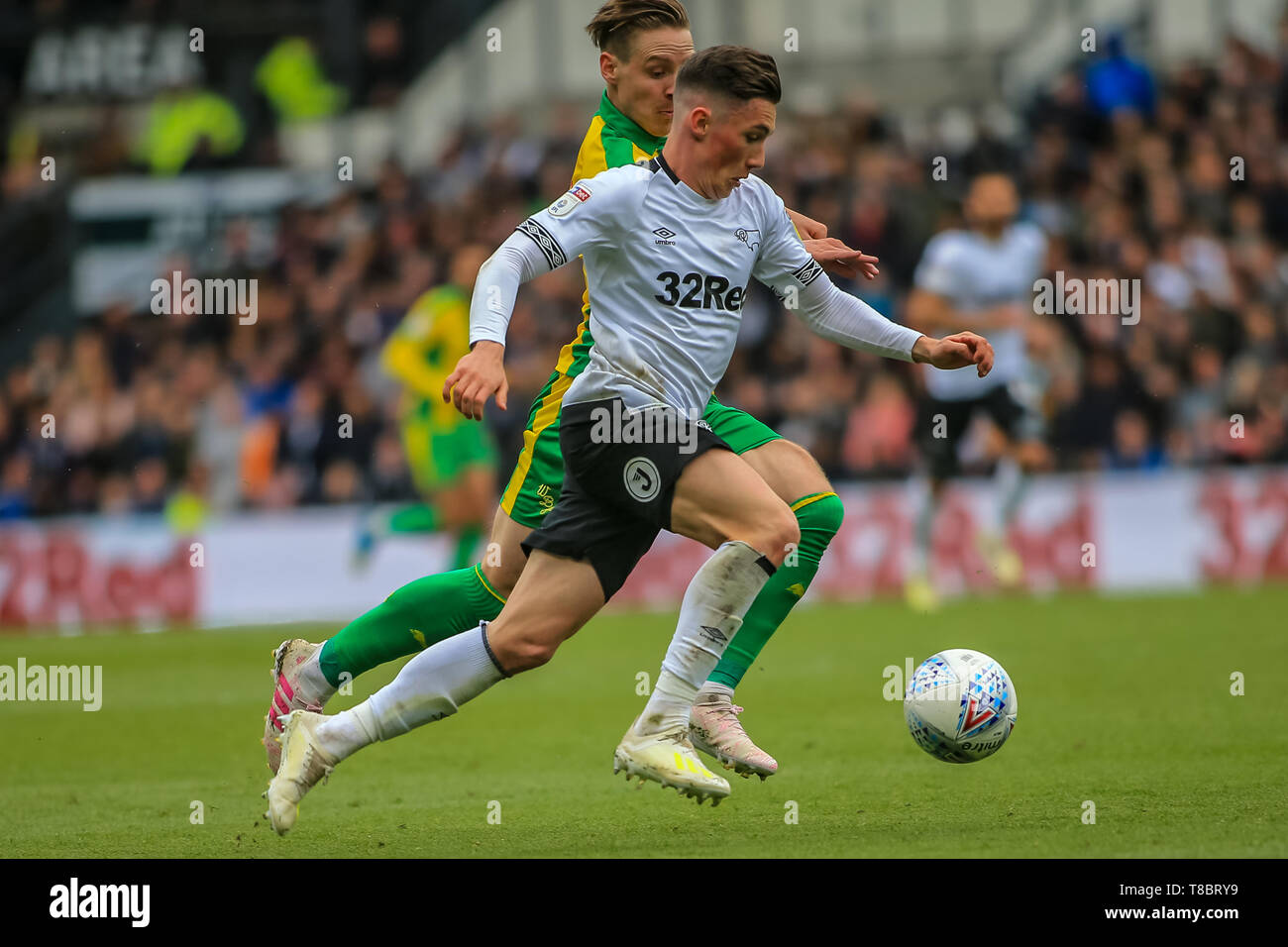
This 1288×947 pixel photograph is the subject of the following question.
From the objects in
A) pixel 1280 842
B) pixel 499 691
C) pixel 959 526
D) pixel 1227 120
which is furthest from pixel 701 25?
Result: pixel 1280 842

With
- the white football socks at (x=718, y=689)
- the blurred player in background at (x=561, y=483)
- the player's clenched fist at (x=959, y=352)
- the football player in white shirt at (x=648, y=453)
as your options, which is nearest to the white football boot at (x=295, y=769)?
the football player in white shirt at (x=648, y=453)

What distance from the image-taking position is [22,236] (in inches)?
861

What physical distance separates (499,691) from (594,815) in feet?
15.2

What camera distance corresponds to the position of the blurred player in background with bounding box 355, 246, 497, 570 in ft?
41.5

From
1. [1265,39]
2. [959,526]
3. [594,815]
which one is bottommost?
[594,815]

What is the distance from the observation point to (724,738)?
569cm

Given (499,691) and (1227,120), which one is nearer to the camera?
(499,691)

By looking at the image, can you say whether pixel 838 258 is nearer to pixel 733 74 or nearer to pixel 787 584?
pixel 733 74

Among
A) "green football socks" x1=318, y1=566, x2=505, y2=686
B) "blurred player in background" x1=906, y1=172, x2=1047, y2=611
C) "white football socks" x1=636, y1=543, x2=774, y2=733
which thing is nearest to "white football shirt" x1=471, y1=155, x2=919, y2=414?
"white football socks" x1=636, y1=543, x2=774, y2=733

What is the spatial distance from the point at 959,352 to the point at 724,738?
1405mm

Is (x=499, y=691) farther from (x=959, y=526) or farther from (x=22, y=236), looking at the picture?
(x=22, y=236)

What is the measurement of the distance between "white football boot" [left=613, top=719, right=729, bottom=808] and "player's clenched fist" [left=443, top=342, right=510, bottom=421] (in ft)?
3.54
